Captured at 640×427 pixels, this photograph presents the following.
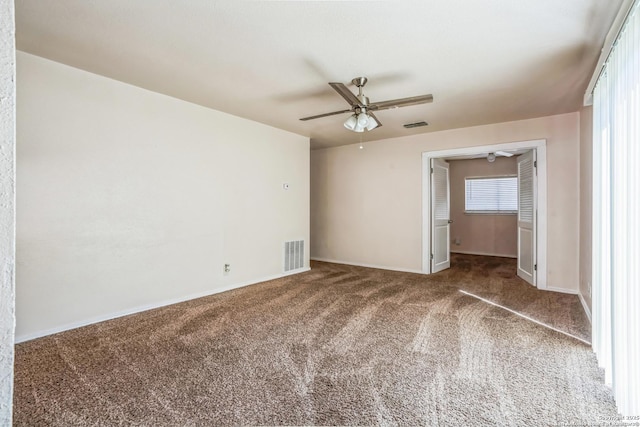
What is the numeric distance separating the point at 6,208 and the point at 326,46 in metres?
2.35

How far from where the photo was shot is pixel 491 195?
24.5 ft

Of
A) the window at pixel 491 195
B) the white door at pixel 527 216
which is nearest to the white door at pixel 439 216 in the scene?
the white door at pixel 527 216

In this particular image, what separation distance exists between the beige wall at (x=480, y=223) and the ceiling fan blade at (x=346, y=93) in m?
5.67

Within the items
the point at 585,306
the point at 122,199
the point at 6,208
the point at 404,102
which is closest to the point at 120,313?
the point at 122,199

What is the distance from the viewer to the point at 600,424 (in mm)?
1675

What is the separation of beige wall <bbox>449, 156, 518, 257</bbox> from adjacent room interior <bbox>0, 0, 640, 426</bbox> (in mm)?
2222

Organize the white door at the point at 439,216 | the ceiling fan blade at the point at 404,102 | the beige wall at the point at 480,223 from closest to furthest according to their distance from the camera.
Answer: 1. the ceiling fan blade at the point at 404,102
2. the white door at the point at 439,216
3. the beige wall at the point at 480,223

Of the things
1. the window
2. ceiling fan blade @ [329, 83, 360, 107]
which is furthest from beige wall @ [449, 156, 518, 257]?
ceiling fan blade @ [329, 83, 360, 107]

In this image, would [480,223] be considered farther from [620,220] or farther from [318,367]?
[318,367]

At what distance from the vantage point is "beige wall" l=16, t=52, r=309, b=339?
2.78 meters

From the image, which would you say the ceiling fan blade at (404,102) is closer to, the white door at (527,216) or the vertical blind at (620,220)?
the vertical blind at (620,220)

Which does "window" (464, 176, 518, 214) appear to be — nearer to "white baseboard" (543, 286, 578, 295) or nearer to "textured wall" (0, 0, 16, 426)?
"white baseboard" (543, 286, 578, 295)

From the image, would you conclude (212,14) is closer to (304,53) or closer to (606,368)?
(304,53)

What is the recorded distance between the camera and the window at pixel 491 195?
7.23 m
